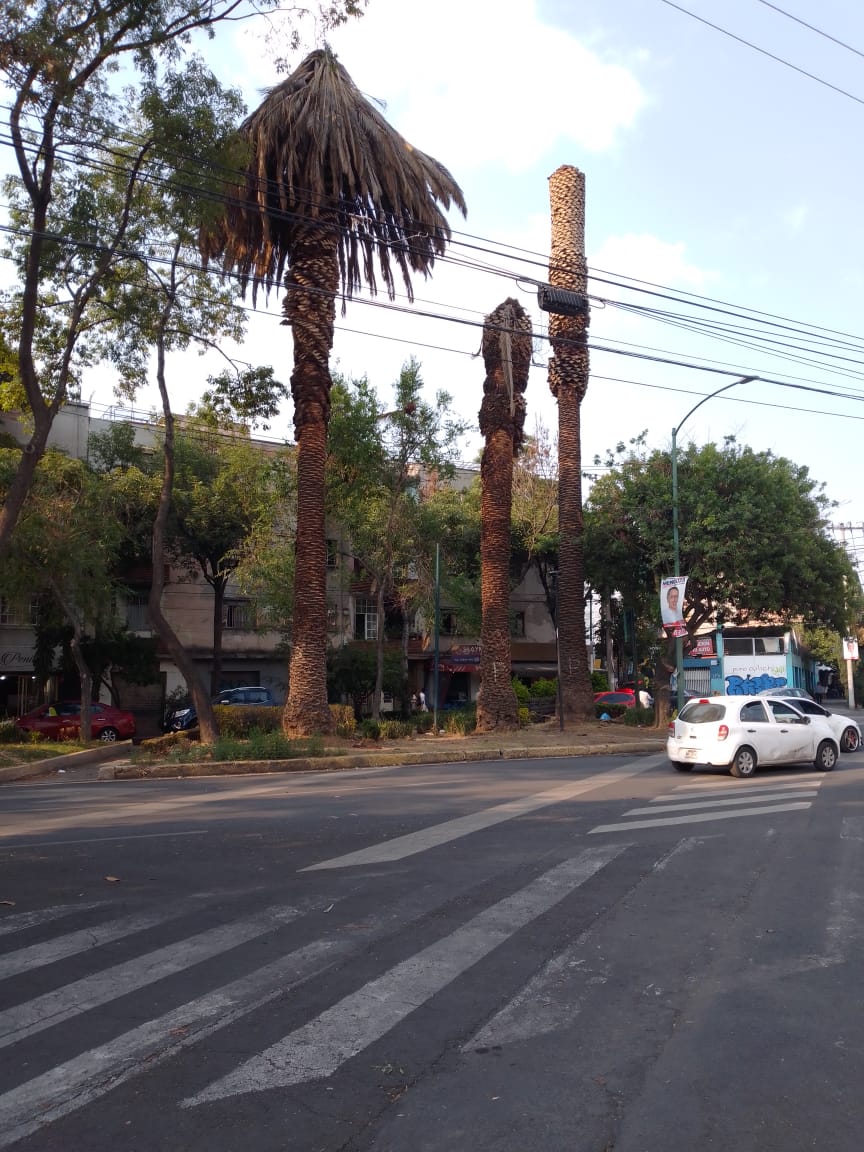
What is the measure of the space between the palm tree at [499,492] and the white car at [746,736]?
9.12m

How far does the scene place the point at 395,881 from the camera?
8.91m

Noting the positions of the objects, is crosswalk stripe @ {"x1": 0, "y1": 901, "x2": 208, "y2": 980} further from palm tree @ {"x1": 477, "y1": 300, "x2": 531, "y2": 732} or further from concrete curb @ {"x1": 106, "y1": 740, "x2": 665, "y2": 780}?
palm tree @ {"x1": 477, "y1": 300, "x2": 531, "y2": 732}

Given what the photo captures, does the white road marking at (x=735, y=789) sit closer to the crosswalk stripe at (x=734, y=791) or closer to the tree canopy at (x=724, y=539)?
the crosswalk stripe at (x=734, y=791)

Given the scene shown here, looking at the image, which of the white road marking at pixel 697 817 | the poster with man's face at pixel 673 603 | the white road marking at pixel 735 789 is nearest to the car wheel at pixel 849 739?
the poster with man's face at pixel 673 603

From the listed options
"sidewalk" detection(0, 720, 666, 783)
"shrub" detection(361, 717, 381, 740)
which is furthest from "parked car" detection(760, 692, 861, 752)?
"shrub" detection(361, 717, 381, 740)

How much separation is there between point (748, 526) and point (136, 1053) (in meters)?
26.5

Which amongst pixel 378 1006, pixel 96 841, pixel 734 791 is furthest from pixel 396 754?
pixel 378 1006

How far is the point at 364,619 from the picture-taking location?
48031mm

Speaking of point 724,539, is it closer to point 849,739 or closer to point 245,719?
point 849,739

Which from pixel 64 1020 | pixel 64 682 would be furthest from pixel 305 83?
pixel 64 682

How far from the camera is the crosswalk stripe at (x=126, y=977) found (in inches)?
216

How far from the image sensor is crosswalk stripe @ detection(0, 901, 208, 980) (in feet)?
21.5

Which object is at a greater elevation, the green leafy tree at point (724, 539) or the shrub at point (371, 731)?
Answer: the green leafy tree at point (724, 539)

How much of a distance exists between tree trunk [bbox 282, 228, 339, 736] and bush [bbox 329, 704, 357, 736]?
3.92 feet
